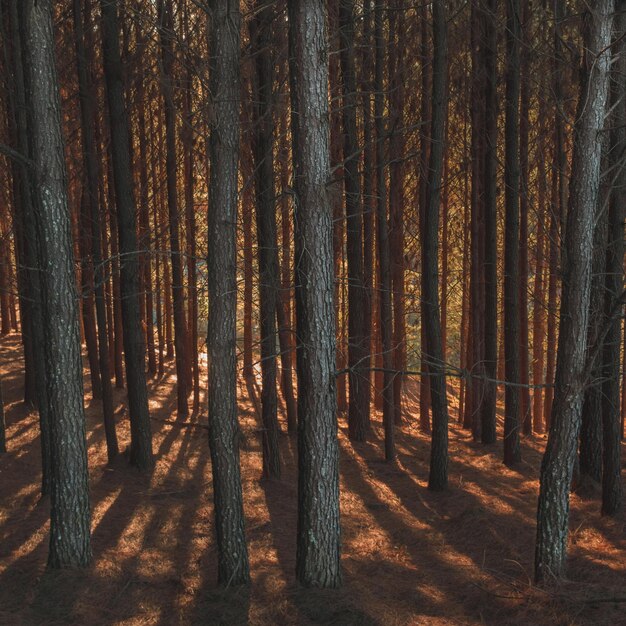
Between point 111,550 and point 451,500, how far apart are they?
17.7 feet

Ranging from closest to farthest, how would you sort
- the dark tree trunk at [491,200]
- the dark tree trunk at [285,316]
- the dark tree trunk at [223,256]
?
the dark tree trunk at [223,256] → the dark tree trunk at [491,200] → the dark tree trunk at [285,316]

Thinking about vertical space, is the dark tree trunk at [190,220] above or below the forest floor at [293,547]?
above

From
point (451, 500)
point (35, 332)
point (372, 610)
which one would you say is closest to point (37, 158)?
point (35, 332)

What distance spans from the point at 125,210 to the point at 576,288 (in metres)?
7.46

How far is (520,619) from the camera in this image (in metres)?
6.70

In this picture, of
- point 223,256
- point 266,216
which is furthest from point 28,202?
point 223,256

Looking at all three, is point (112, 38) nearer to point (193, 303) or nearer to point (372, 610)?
point (193, 303)

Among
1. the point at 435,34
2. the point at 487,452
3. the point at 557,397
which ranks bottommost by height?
the point at 487,452

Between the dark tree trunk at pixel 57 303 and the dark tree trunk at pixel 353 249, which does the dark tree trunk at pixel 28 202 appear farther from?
the dark tree trunk at pixel 353 249

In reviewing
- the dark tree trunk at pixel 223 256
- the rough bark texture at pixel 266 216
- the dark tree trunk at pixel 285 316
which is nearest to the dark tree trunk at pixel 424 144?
the dark tree trunk at pixel 285 316

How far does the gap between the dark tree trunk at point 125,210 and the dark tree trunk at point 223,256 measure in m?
4.10

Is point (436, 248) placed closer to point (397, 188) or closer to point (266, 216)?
point (266, 216)

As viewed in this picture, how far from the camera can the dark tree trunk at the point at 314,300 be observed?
6750 mm

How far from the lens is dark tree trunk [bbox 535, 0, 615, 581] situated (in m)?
6.65
